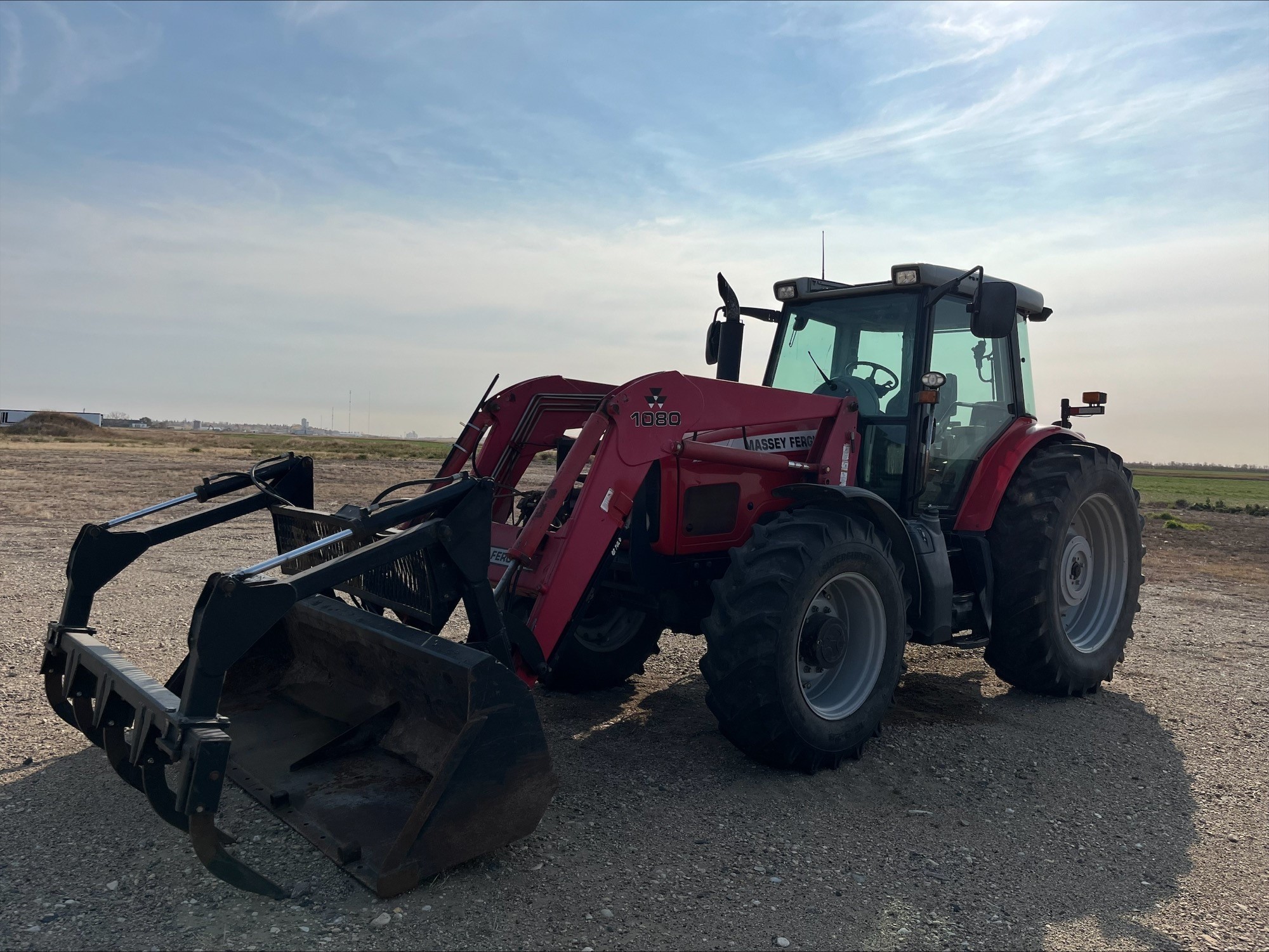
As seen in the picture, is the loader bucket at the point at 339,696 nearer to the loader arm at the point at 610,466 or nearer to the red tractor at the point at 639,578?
the red tractor at the point at 639,578

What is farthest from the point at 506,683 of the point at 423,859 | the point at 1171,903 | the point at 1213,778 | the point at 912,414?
the point at 1213,778

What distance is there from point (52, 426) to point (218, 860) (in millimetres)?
71266

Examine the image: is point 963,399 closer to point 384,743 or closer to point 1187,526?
point 384,743

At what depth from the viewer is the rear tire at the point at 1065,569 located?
19.2 feet

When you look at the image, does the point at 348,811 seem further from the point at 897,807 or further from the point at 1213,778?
the point at 1213,778

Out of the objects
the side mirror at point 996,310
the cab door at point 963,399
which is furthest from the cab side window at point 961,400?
the side mirror at point 996,310

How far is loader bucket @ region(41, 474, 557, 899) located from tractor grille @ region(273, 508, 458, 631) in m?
0.01

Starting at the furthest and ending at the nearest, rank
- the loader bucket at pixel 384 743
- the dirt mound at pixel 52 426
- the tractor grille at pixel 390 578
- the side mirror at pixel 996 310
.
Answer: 1. the dirt mound at pixel 52 426
2. the side mirror at pixel 996 310
3. the tractor grille at pixel 390 578
4. the loader bucket at pixel 384 743

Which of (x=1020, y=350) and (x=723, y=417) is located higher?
(x=1020, y=350)

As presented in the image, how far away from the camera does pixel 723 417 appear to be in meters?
4.90

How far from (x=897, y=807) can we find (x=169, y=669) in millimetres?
4939

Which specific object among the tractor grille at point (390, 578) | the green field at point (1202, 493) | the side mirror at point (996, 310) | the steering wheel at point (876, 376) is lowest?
the green field at point (1202, 493)

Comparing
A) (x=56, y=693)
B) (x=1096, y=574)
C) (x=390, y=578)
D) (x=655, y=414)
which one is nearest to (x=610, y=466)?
(x=655, y=414)

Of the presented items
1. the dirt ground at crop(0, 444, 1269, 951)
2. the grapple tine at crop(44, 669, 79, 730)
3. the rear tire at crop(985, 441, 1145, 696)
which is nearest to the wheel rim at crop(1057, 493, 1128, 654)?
the rear tire at crop(985, 441, 1145, 696)
